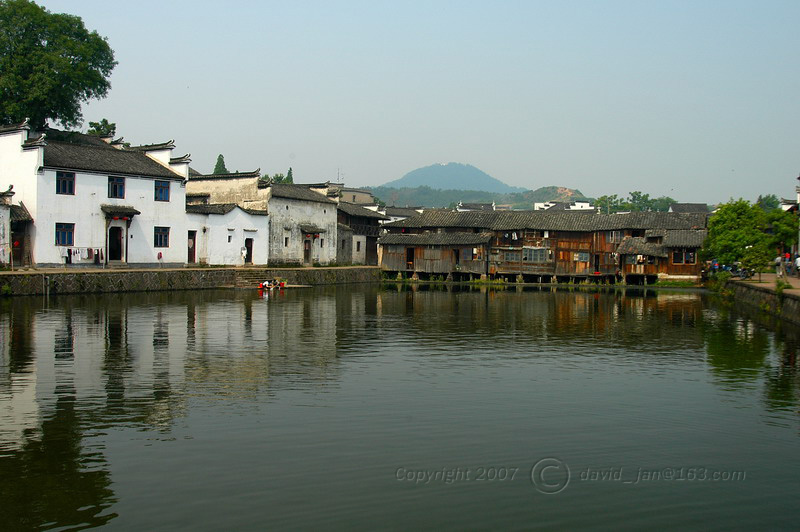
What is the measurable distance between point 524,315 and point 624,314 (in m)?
5.06

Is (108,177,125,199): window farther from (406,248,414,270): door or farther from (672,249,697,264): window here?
(672,249,697,264): window

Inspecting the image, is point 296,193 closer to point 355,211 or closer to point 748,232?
point 355,211

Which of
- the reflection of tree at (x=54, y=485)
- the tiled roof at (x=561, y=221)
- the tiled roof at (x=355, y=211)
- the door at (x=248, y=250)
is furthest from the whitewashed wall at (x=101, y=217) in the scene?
the reflection of tree at (x=54, y=485)

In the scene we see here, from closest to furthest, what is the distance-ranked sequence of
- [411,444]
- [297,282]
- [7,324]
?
[411,444] → [7,324] → [297,282]

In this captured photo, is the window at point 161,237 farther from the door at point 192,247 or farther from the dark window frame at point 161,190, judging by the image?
the door at point 192,247

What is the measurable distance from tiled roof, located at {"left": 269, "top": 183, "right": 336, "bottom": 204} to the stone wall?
31.2 metres

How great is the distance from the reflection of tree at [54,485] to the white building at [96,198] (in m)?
30.0

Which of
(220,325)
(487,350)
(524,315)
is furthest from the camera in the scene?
(524,315)

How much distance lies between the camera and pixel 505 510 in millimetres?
9875

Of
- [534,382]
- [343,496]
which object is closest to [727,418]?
[534,382]

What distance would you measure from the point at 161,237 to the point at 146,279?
5931 mm

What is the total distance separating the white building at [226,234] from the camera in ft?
159

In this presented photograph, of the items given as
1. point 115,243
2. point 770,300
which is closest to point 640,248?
point 770,300

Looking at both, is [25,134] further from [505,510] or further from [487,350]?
[505,510]
